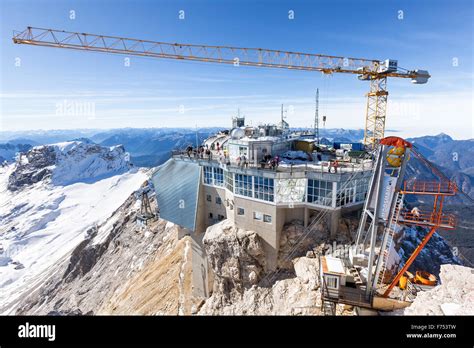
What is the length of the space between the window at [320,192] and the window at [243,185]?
7.11 metres

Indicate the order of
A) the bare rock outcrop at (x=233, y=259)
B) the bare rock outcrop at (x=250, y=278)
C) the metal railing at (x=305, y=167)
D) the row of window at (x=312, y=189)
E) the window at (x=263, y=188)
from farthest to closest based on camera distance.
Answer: the bare rock outcrop at (x=233, y=259)
the window at (x=263, y=188)
the metal railing at (x=305, y=167)
the row of window at (x=312, y=189)
the bare rock outcrop at (x=250, y=278)

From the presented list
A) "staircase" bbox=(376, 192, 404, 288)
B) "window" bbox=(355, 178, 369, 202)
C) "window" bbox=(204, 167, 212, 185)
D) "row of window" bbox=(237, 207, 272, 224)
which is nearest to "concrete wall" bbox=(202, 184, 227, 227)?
"window" bbox=(204, 167, 212, 185)

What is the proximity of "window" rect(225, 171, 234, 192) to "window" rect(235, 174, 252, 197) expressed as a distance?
920mm

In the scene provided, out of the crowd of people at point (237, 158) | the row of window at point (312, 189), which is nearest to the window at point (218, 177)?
the crowd of people at point (237, 158)

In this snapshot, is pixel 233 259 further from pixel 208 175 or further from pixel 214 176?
pixel 208 175

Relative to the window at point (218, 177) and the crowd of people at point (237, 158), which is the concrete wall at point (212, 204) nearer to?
the window at point (218, 177)

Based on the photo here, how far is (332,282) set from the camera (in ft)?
70.7

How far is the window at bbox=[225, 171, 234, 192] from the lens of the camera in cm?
3433

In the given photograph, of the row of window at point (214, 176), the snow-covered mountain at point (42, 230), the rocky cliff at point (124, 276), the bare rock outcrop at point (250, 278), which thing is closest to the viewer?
the bare rock outcrop at point (250, 278)

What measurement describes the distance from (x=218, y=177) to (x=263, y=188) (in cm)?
889

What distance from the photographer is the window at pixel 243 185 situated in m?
32.2
